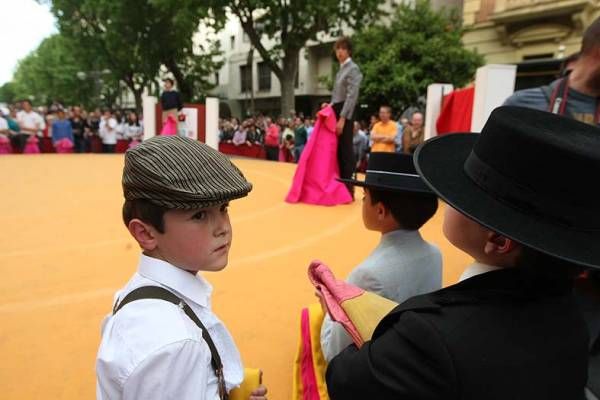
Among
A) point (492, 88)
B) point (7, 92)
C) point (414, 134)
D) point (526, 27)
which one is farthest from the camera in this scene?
point (7, 92)

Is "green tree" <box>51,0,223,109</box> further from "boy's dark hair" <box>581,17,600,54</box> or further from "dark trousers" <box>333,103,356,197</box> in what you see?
"boy's dark hair" <box>581,17,600,54</box>

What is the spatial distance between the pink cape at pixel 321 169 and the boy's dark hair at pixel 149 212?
4600 mm

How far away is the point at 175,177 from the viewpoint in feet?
3.22

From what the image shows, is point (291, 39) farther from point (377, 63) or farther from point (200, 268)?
point (200, 268)

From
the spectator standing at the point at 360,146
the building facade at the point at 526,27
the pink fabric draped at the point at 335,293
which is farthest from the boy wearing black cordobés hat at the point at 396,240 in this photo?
the building facade at the point at 526,27

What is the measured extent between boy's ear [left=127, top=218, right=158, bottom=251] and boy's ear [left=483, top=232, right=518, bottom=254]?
80cm

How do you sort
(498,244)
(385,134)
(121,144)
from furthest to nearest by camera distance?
(121,144)
(385,134)
(498,244)

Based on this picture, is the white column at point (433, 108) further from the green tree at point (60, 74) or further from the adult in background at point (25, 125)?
the green tree at point (60, 74)

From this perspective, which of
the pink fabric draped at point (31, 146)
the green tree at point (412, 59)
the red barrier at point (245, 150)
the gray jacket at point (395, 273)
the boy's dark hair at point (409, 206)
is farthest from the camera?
the red barrier at point (245, 150)

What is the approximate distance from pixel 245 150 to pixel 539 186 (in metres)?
15.5

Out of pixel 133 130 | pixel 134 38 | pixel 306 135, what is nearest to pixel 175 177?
pixel 306 135

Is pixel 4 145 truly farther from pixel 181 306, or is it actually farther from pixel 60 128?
pixel 181 306

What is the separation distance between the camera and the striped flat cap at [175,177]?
98 cm

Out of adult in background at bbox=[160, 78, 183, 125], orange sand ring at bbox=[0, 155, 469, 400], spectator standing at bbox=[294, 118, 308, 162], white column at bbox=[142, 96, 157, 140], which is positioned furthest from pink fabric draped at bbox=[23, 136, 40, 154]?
orange sand ring at bbox=[0, 155, 469, 400]
